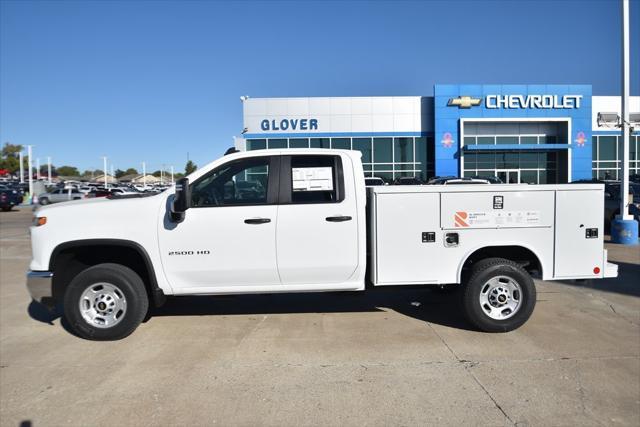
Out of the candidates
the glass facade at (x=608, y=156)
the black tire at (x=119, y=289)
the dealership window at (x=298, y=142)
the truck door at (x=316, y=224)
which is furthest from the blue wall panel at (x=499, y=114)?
the black tire at (x=119, y=289)

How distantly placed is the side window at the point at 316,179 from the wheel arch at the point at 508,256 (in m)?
1.63

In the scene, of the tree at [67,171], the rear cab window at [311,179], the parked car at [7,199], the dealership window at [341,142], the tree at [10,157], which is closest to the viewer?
the rear cab window at [311,179]

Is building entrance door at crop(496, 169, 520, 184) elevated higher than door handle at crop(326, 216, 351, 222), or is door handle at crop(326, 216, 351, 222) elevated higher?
building entrance door at crop(496, 169, 520, 184)

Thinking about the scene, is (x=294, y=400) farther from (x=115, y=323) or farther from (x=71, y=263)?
(x=71, y=263)

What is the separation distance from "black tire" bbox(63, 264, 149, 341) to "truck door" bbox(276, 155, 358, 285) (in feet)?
5.05

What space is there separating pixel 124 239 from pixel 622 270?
843cm

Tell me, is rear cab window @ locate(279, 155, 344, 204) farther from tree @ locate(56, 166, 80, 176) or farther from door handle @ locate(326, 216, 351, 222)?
tree @ locate(56, 166, 80, 176)

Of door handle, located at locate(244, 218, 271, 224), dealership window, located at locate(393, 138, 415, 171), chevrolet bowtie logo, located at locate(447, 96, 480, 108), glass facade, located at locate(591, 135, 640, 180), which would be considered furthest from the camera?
glass facade, located at locate(591, 135, 640, 180)

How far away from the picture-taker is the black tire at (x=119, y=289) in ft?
16.5

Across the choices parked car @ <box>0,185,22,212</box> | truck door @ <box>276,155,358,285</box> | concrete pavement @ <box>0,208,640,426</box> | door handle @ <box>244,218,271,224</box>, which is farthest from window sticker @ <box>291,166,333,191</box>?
parked car @ <box>0,185,22,212</box>

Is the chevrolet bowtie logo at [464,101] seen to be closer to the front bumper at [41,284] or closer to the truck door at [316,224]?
the truck door at [316,224]

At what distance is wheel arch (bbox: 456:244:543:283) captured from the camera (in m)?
5.28

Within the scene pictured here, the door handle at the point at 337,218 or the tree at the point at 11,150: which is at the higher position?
the tree at the point at 11,150

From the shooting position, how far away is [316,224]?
16.6ft
